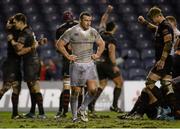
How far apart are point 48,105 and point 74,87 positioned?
5.54 meters

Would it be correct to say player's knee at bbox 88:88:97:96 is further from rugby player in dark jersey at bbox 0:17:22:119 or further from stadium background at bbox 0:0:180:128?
stadium background at bbox 0:0:180:128

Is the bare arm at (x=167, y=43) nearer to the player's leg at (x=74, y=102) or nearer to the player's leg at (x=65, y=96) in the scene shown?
the player's leg at (x=74, y=102)

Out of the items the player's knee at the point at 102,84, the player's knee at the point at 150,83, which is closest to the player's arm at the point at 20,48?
the player's knee at the point at 150,83

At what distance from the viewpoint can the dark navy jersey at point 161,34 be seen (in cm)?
949

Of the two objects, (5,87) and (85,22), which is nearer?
(85,22)

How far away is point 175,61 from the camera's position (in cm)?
→ 1052

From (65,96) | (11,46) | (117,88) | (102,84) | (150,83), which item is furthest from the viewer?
(117,88)

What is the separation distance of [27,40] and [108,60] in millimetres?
2879

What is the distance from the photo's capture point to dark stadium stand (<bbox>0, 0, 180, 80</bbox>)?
60.3ft

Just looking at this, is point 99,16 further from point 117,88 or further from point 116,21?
point 117,88

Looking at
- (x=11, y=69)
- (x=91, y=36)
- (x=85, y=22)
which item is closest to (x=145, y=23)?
(x=91, y=36)

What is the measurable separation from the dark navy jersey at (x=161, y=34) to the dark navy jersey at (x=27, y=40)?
7.57ft

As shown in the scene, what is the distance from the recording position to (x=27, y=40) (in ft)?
33.7

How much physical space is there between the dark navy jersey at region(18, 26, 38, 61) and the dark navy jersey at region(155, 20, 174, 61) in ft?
7.57
